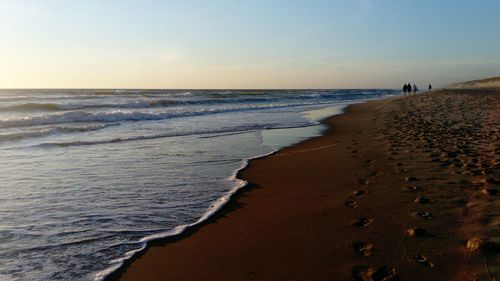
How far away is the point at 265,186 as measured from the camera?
24.2ft

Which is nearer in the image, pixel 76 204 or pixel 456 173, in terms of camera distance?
pixel 76 204

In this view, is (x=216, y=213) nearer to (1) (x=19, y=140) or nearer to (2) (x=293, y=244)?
(2) (x=293, y=244)

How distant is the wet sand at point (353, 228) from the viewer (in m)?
3.72

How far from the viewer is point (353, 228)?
15.6ft

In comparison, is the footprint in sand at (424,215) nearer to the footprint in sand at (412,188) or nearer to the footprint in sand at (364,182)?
the footprint in sand at (412,188)

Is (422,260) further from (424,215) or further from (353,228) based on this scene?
(424,215)

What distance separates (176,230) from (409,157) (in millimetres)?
5491

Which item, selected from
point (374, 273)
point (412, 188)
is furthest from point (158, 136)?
point (374, 273)

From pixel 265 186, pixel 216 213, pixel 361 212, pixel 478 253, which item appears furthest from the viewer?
pixel 265 186

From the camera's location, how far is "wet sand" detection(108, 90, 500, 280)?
372cm

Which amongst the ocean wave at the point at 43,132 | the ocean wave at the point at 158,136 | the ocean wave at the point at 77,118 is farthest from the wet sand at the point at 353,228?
the ocean wave at the point at 77,118

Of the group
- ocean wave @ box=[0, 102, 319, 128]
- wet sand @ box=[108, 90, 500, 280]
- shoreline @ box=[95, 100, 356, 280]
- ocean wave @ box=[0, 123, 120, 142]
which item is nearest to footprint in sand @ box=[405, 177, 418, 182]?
wet sand @ box=[108, 90, 500, 280]

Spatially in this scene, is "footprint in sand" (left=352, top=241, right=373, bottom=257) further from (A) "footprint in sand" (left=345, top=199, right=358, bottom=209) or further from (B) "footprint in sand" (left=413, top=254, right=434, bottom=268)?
(A) "footprint in sand" (left=345, top=199, right=358, bottom=209)

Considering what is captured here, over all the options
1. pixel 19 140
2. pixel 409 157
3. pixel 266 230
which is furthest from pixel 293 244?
pixel 19 140
